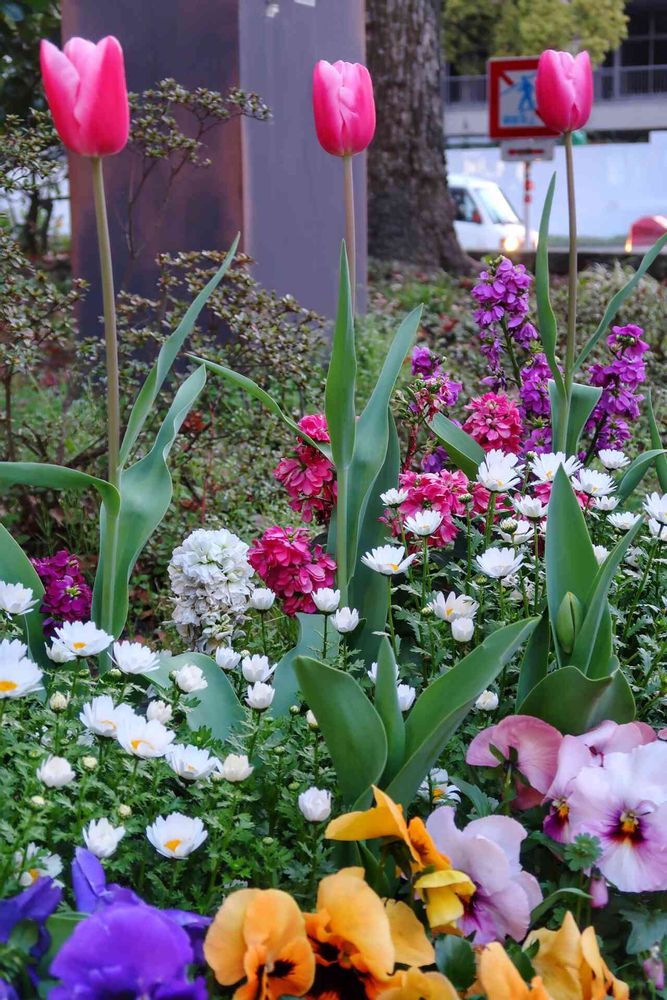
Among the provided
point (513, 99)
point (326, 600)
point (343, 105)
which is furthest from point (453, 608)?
point (513, 99)

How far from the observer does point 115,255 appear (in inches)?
227

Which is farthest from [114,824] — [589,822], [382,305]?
[382,305]

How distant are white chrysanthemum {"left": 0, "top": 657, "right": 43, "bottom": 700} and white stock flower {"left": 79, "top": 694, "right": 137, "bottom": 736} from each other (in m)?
0.08

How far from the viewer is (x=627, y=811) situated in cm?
148

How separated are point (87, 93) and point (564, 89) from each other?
1.13m

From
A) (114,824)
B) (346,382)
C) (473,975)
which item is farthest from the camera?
(346,382)

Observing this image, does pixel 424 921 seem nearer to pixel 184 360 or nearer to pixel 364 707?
pixel 364 707

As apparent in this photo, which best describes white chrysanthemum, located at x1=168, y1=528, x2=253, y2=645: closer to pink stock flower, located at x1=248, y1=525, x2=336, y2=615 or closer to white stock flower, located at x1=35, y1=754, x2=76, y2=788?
pink stock flower, located at x1=248, y1=525, x2=336, y2=615

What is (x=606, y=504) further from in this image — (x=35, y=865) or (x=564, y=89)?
(x=35, y=865)

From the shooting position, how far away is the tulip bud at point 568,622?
1.72 meters

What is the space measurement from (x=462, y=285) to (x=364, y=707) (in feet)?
28.2

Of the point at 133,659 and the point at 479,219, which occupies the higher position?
the point at 133,659

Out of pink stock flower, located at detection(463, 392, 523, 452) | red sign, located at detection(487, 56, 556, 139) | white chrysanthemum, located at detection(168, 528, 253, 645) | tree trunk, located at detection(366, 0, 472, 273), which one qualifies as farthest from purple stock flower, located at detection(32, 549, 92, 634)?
tree trunk, located at detection(366, 0, 472, 273)

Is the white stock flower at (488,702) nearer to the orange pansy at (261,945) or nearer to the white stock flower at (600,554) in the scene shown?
the white stock flower at (600,554)
